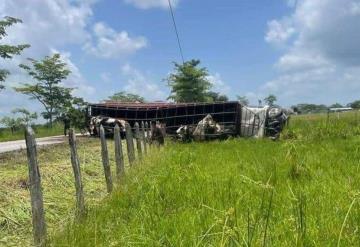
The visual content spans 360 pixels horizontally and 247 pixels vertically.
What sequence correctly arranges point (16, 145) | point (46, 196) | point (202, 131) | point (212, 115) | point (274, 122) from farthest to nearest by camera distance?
point (212, 115) < point (274, 122) < point (202, 131) < point (16, 145) < point (46, 196)

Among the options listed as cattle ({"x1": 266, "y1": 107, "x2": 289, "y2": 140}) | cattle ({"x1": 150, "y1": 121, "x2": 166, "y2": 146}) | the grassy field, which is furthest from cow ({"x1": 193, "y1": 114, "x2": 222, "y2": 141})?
the grassy field

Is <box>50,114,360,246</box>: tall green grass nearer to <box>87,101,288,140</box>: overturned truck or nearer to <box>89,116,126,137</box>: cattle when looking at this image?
<box>87,101,288,140</box>: overturned truck

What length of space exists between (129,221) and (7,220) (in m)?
1.61

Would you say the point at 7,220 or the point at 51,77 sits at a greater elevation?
the point at 51,77

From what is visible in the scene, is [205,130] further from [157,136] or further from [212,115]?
[157,136]

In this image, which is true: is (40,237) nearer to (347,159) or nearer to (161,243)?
(161,243)

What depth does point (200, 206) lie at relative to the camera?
6.41m

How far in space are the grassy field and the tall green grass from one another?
0.01m

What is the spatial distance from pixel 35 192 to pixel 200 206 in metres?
1.94

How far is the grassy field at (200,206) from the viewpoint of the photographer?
4.23 meters

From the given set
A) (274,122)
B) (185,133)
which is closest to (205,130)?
(185,133)

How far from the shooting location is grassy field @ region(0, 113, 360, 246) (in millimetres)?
4227

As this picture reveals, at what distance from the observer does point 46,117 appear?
43.8 meters

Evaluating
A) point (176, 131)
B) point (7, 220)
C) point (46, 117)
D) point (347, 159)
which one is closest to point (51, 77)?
point (46, 117)
